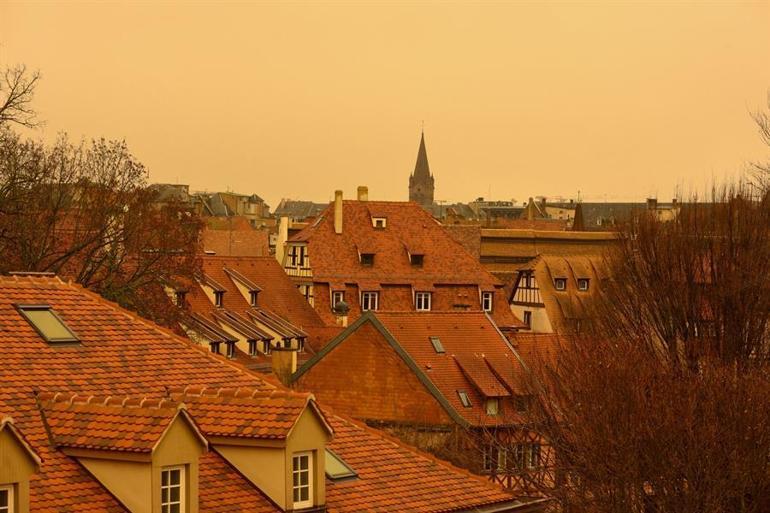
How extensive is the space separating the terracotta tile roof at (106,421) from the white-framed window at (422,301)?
221ft

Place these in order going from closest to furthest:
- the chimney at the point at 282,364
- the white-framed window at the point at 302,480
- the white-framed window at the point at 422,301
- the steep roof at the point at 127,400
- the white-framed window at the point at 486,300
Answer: the steep roof at the point at 127,400, the white-framed window at the point at 302,480, the chimney at the point at 282,364, the white-framed window at the point at 422,301, the white-framed window at the point at 486,300

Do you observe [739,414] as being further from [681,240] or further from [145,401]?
[145,401]

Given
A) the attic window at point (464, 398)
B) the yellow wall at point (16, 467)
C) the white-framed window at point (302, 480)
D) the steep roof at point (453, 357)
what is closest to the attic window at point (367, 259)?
the steep roof at point (453, 357)

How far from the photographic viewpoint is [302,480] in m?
17.4

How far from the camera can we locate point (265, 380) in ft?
67.5

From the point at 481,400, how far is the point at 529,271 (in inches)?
1742

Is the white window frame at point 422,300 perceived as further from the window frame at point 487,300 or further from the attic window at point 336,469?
the attic window at point 336,469

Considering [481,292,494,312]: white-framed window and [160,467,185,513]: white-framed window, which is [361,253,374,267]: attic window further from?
[160,467,185,513]: white-framed window

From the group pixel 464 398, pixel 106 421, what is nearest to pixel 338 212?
pixel 464 398

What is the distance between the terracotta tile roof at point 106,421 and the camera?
604 inches

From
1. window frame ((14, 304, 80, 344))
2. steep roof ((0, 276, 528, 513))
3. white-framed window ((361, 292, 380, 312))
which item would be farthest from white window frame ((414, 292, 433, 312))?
window frame ((14, 304, 80, 344))

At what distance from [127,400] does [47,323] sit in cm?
315

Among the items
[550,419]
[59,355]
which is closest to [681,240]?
[550,419]

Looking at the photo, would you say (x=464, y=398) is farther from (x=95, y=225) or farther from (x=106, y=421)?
(x=106, y=421)
